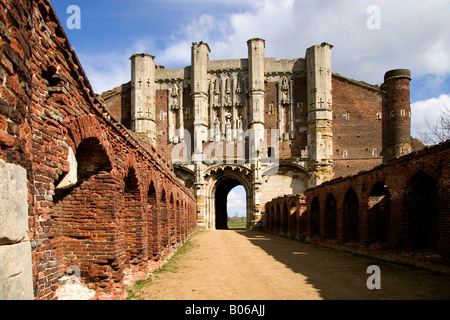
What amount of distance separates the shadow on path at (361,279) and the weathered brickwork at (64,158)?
168 inches

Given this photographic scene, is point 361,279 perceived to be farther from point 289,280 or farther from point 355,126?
point 355,126

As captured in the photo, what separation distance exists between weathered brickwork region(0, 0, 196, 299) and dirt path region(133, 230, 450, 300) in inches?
49.7

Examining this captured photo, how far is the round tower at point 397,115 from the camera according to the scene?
3319 cm

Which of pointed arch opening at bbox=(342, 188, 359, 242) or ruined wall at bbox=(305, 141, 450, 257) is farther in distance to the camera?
pointed arch opening at bbox=(342, 188, 359, 242)

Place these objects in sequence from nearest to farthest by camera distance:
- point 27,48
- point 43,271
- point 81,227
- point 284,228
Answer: point 27,48
point 43,271
point 81,227
point 284,228

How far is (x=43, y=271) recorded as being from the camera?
4.65 m

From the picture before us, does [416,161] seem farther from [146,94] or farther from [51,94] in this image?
[146,94]

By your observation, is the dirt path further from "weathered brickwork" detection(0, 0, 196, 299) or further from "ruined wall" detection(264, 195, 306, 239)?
"ruined wall" detection(264, 195, 306, 239)

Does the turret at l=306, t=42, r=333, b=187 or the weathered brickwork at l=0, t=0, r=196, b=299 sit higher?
the turret at l=306, t=42, r=333, b=187

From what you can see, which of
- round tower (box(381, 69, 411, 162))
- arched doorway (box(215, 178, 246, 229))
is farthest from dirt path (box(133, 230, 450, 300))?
arched doorway (box(215, 178, 246, 229))

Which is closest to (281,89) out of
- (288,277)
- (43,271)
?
(288,277)

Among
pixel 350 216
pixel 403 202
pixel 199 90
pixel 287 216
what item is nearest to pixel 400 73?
pixel 287 216

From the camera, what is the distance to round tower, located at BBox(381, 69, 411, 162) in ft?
109

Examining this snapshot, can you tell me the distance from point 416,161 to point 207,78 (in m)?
27.5
